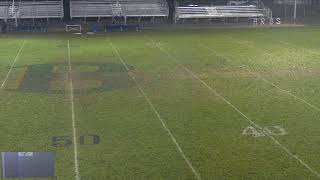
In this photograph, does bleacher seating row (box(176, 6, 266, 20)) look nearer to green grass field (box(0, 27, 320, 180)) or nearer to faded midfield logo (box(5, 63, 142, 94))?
green grass field (box(0, 27, 320, 180))

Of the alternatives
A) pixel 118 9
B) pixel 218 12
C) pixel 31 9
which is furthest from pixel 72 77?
pixel 218 12

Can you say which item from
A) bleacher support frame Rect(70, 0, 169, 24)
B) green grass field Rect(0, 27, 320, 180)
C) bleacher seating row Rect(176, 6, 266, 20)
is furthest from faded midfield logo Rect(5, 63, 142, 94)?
bleacher seating row Rect(176, 6, 266, 20)

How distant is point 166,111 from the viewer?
47.0 feet

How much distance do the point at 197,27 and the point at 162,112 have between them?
2769 cm

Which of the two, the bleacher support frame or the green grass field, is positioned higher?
the bleacher support frame

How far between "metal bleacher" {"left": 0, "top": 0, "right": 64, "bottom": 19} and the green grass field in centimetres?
1540

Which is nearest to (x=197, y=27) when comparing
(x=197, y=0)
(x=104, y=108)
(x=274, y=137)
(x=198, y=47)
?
(x=197, y=0)

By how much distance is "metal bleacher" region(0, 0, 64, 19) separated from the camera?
4222cm

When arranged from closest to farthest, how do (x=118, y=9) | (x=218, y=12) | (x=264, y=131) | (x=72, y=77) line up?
1. (x=264, y=131)
2. (x=72, y=77)
3. (x=118, y=9)
4. (x=218, y=12)

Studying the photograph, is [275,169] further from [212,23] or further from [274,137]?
[212,23]

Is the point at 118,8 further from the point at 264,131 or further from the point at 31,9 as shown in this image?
the point at 264,131

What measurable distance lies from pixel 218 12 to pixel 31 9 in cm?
1468

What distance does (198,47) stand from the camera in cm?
2855

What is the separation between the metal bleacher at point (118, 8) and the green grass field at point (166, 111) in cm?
Answer: 1672
